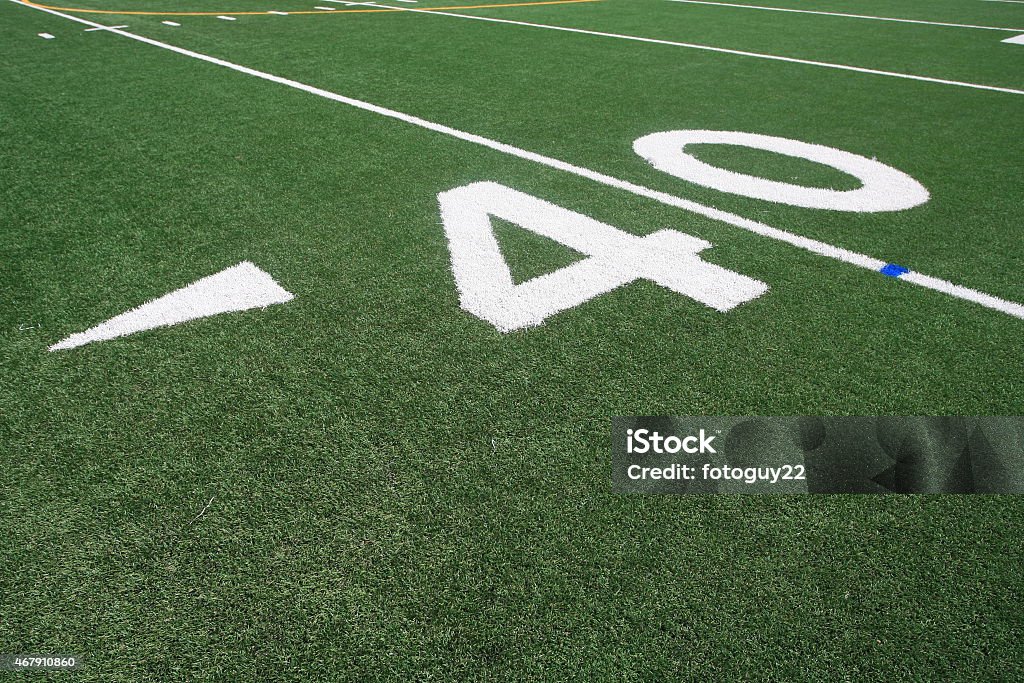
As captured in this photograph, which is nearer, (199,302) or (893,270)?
(199,302)

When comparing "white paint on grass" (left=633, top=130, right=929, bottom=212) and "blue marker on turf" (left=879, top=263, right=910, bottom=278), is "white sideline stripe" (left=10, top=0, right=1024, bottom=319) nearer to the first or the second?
"blue marker on turf" (left=879, top=263, right=910, bottom=278)

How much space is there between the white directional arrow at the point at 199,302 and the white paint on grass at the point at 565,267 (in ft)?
2.63

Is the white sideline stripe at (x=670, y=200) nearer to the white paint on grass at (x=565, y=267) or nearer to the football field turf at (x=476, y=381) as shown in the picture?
the football field turf at (x=476, y=381)

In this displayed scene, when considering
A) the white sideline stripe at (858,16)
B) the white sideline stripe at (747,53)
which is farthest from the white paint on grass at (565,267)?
the white sideline stripe at (858,16)

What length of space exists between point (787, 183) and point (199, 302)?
10.5 feet

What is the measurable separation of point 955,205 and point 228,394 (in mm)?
3700

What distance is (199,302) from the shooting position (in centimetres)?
268

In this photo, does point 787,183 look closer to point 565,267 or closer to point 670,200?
point 670,200

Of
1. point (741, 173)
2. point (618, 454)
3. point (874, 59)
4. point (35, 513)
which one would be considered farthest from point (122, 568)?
point (874, 59)

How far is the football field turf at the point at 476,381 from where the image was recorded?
1536 millimetres

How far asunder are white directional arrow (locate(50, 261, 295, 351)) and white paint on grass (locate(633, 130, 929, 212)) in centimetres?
249

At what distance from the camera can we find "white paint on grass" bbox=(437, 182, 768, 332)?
274cm

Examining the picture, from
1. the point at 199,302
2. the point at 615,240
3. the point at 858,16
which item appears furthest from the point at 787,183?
the point at 858,16

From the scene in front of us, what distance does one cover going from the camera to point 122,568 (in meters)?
1.64
